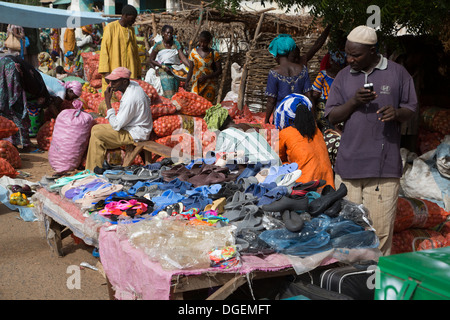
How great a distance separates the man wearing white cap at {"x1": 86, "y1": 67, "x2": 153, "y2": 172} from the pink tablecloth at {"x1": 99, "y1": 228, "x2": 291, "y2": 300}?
3184 millimetres

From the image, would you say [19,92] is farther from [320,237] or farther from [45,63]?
[45,63]

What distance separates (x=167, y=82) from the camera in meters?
9.50

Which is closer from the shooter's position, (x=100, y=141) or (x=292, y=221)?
(x=292, y=221)

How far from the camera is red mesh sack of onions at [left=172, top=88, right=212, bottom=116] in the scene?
7434mm

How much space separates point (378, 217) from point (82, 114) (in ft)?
16.0

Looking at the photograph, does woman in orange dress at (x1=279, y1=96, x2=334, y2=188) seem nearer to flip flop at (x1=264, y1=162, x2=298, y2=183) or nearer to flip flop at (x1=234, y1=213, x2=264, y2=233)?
flip flop at (x1=264, y1=162, x2=298, y2=183)

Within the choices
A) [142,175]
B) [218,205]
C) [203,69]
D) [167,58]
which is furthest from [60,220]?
[167,58]

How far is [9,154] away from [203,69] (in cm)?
356

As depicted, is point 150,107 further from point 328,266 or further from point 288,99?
point 328,266

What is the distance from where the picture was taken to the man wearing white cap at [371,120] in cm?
317

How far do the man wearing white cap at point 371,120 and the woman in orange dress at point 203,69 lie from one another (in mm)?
5576

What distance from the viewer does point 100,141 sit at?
21.0 feet

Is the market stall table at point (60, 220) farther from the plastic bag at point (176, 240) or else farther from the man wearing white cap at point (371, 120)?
the man wearing white cap at point (371, 120)

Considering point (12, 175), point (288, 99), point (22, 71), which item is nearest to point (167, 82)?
point (22, 71)
